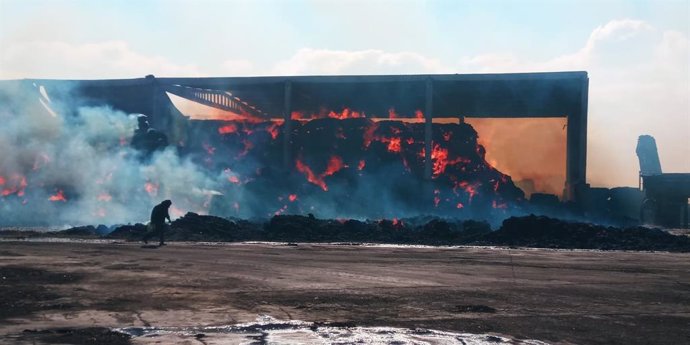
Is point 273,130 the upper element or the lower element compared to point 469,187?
upper

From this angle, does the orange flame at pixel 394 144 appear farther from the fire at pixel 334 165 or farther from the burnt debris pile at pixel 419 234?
the burnt debris pile at pixel 419 234

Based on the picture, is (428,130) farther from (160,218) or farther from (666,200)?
(160,218)

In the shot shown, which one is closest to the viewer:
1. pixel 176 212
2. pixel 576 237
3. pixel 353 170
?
pixel 576 237

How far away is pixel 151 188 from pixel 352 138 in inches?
506

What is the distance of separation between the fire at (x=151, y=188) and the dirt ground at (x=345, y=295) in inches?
933

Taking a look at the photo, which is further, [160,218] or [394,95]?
[394,95]

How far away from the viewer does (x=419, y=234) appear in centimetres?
3072

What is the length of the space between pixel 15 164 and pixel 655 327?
43.0 metres

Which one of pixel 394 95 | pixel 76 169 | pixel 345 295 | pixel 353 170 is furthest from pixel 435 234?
pixel 76 169

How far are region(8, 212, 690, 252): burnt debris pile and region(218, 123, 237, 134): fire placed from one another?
53.3 ft

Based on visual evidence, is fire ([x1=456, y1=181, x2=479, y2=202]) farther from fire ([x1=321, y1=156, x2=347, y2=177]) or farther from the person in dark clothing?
the person in dark clothing

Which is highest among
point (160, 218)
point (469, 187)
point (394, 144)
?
point (394, 144)

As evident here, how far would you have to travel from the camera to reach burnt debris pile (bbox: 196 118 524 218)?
43812mm

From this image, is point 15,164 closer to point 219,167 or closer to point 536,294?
point 219,167
